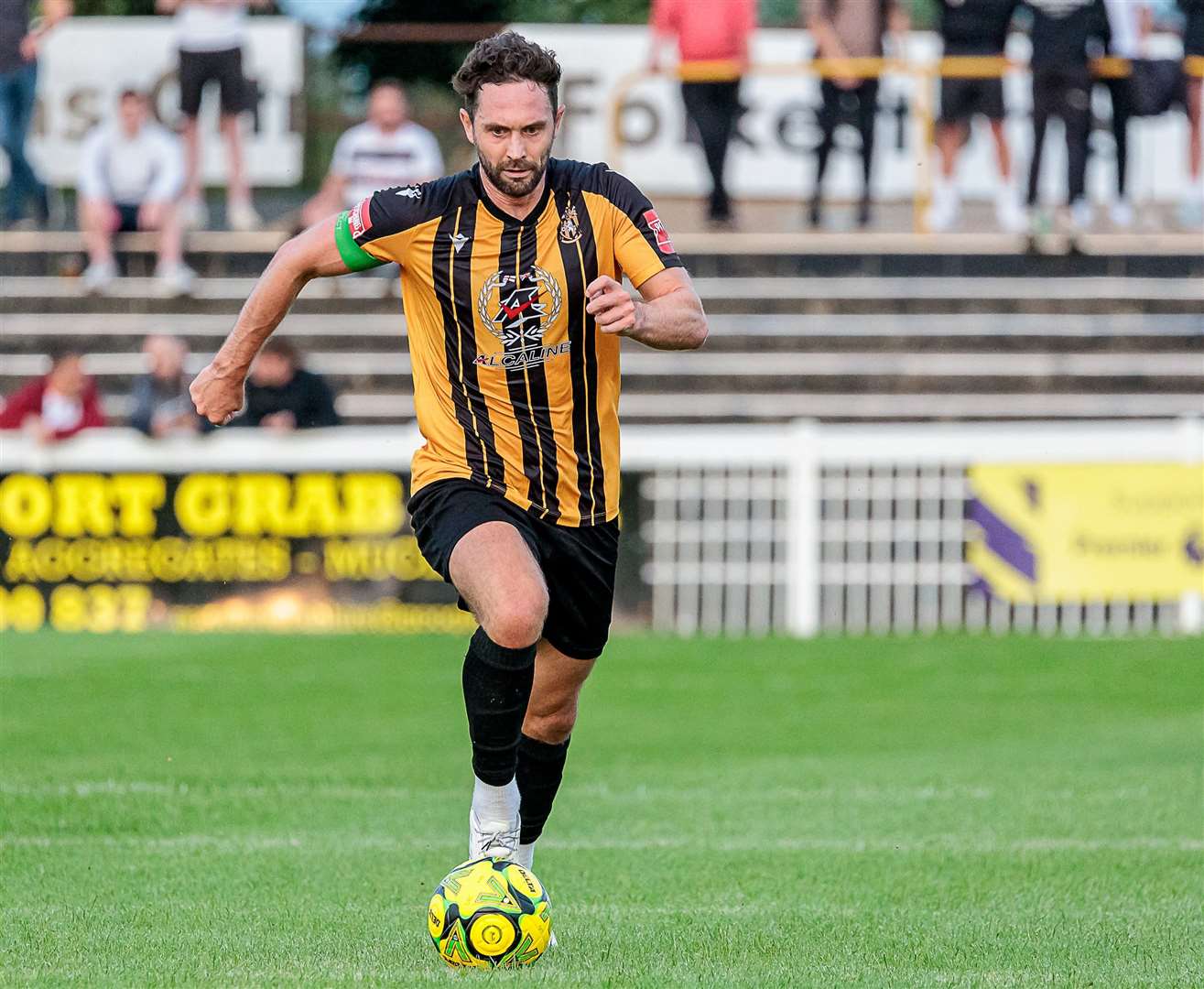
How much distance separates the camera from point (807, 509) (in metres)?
15.1

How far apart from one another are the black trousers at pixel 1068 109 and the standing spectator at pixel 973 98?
2.14 feet

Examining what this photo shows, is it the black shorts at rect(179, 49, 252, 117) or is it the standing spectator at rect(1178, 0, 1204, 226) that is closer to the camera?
the black shorts at rect(179, 49, 252, 117)

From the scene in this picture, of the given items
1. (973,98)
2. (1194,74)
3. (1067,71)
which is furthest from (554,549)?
(1194,74)

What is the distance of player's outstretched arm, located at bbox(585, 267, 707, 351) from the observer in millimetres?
5078

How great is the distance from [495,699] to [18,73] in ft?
53.6

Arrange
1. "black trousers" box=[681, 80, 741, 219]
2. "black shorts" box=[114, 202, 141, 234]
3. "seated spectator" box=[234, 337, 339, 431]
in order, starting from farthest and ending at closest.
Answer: "black shorts" box=[114, 202, 141, 234], "black trousers" box=[681, 80, 741, 219], "seated spectator" box=[234, 337, 339, 431]

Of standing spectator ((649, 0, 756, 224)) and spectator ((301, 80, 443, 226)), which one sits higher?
standing spectator ((649, 0, 756, 224))

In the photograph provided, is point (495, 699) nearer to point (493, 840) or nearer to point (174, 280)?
point (493, 840)

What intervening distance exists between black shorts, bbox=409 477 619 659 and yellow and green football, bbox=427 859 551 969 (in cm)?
71

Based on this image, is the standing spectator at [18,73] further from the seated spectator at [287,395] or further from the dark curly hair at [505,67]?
the dark curly hair at [505,67]

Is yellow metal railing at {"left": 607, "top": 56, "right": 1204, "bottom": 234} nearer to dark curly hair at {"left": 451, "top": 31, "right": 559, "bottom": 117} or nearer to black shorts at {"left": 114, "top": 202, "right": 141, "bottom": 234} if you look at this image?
black shorts at {"left": 114, "top": 202, "right": 141, "bottom": 234}

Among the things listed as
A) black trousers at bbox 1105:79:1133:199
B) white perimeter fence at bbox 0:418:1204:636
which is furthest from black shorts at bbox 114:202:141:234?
black trousers at bbox 1105:79:1133:199

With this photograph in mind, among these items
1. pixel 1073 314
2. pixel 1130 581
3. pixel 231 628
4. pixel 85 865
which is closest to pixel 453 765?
pixel 85 865

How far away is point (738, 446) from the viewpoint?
49.6 ft
